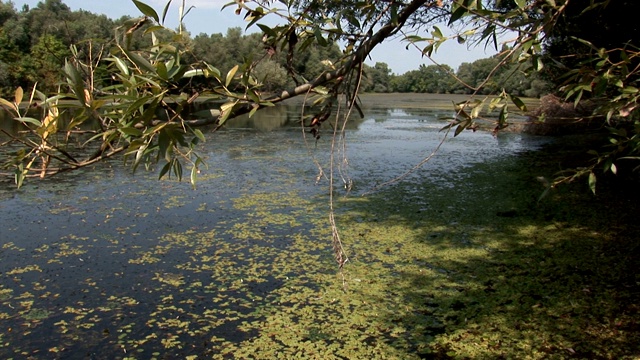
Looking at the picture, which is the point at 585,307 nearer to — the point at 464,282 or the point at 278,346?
the point at 464,282

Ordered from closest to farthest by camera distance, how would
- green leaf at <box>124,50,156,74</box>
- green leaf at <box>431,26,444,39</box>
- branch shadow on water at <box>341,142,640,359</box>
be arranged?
green leaf at <box>124,50,156,74</box> < green leaf at <box>431,26,444,39</box> < branch shadow on water at <box>341,142,640,359</box>

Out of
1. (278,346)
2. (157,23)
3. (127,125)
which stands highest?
(157,23)

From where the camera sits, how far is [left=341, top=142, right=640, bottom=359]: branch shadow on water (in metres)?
2.92

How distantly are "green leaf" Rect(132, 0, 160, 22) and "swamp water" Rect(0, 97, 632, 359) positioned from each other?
0.49 metres

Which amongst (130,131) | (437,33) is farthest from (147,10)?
(437,33)

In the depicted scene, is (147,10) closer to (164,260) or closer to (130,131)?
(130,131)

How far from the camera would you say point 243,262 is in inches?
166

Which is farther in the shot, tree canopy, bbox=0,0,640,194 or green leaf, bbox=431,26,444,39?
green leaf, bbox=431,26,444,39

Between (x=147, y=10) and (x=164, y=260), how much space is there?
356cm

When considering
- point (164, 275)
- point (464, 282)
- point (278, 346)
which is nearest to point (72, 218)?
point (164, 275)

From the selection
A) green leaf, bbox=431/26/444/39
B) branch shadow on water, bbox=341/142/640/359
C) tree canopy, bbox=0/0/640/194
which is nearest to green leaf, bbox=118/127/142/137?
tree canopy, bbox=0/0/640/194

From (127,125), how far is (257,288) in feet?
9.42

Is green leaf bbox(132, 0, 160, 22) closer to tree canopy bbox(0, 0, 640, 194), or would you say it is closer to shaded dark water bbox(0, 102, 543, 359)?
tree canopy bbox(0, 0, 640, 194)

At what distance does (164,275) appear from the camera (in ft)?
13.0
